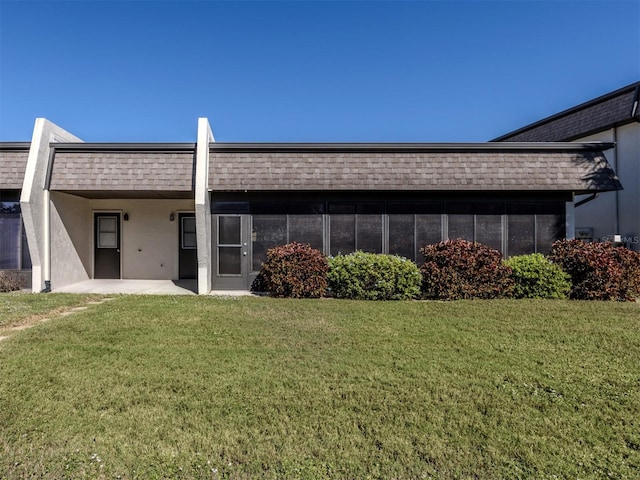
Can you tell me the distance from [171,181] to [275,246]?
333cm

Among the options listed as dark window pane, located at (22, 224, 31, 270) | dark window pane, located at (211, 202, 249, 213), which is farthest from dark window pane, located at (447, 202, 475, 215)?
dark window pane, located at (22, 224, 31, 270)

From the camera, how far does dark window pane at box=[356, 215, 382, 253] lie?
9539mm

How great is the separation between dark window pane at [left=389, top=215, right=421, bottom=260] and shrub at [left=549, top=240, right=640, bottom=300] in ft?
12.3

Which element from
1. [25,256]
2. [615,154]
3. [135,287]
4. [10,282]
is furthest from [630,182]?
[10,282]

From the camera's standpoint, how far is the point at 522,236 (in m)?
9.49

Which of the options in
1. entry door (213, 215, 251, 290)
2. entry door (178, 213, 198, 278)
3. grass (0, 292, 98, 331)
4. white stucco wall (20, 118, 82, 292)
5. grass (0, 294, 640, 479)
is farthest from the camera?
entry door (178, 213, 198, 278)

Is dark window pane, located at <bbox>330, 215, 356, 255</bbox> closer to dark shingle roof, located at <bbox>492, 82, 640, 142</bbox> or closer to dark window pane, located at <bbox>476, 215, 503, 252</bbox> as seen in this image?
dark window pane, located at <bbox>476, 215, 503, 252</bbox>

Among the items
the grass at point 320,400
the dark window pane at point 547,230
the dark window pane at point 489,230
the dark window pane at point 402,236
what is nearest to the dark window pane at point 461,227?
the dark window pane at point 489,230

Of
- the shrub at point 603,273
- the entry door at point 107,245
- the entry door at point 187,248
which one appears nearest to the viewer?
the shrub at point 603,273

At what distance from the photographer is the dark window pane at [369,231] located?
31.3 feet

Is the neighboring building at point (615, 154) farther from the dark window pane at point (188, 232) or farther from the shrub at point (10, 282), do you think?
the shrub at point (10, 282)

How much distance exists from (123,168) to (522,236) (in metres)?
11.2

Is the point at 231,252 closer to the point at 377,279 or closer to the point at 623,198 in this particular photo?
the point at 377,279

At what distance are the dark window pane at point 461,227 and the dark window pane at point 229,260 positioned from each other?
5.98m
